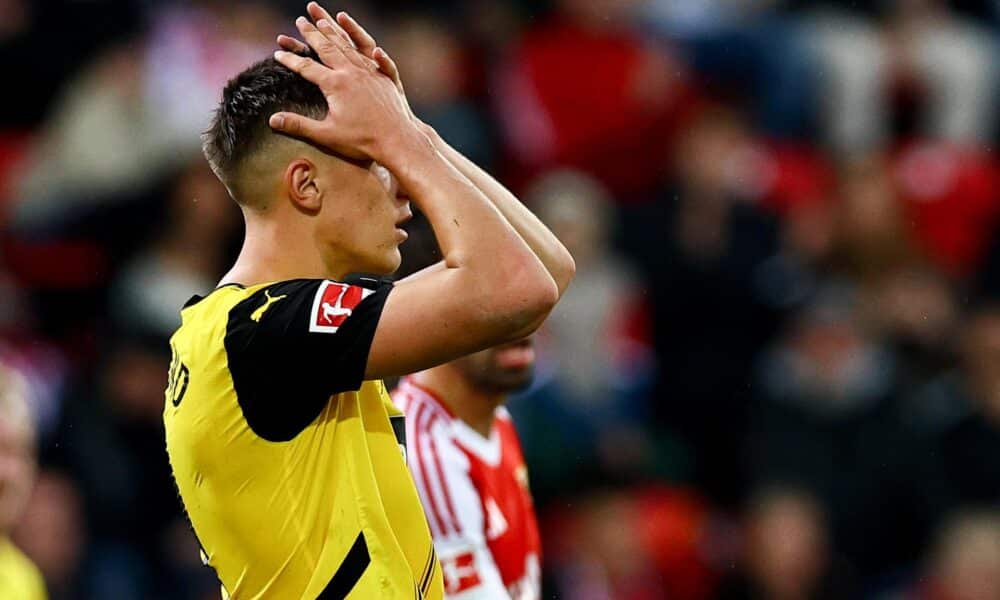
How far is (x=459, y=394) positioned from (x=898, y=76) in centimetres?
778

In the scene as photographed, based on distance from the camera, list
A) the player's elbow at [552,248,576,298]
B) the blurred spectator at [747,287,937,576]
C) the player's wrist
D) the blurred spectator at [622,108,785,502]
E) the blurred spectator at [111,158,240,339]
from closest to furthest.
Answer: the player's wrist → the player's elbow at [552,248,576,298] → the blurred spectator at [111,158,240,339] → the blurred spectator at [747,287,937,576] → the blurred spectator at [622,108,785,502]

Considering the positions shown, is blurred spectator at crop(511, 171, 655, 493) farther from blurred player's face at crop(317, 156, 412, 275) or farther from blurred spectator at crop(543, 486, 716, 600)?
blurred player's face at crop(317, 156, 412, 275)

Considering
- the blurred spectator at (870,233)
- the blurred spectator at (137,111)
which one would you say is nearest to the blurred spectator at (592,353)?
the blurred spectator at (870,233)

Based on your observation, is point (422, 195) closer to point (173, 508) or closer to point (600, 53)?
point (173, 508)

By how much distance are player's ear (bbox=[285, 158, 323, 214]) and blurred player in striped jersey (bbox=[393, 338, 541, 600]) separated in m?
1.34

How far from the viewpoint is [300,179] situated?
12.8 feet

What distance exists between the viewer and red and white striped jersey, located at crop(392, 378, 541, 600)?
5.15 m

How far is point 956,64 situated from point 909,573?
4412mm

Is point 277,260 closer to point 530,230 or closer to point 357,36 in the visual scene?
point 357,36

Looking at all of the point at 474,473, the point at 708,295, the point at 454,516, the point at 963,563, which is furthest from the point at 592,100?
the point at 454,516

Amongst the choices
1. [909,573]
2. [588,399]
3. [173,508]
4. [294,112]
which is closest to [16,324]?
[173,508]

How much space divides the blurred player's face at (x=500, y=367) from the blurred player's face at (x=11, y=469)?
1.34 m

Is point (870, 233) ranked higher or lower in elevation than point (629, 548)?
higher

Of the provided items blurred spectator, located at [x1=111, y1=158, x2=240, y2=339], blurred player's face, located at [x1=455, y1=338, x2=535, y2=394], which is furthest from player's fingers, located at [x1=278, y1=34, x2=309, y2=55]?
blurred spectator, located at [x1=111, y1=158, x2=240, y2=339]
